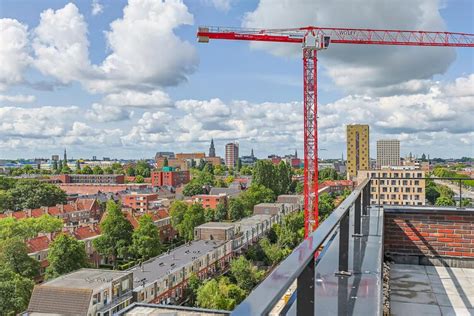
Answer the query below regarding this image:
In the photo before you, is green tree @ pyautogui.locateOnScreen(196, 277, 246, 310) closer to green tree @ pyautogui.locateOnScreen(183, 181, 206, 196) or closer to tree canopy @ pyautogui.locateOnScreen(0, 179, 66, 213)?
tree canopy @ pyautogui.locateOnScreen(0, 179, 66, 213)

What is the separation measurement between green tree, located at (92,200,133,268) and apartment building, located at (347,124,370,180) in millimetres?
56296

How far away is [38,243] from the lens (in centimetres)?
2569

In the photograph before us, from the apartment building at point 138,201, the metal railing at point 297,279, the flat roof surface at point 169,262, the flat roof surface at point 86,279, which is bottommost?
the flat roof surface at point 169,262

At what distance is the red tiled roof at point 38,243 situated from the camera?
2495cm

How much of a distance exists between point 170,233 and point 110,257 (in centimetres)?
885

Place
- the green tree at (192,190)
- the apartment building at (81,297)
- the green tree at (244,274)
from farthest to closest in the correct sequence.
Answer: the green tree at (192,190), the green tree at (244,274), the apartment building at (81,297)

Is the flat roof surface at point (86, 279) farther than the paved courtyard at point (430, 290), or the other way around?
the flat roof surface at point (86, 279)

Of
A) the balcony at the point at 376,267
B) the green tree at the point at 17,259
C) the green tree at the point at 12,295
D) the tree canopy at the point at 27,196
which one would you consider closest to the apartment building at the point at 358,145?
the tree canopy at the point at 27,196

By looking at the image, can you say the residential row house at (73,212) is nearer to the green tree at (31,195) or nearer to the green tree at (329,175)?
the green tree at (31,195)

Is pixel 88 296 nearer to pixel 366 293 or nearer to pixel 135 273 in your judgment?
pixel 135 273

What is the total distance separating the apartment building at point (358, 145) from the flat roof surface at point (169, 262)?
5427cm

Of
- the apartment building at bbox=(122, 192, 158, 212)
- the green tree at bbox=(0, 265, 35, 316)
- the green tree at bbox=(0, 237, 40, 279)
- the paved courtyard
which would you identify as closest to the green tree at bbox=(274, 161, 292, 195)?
the apartment building at bbox=(122, 192, 158, 212)

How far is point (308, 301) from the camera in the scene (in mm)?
1119

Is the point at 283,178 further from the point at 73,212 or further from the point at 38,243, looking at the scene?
the point at 38,243
